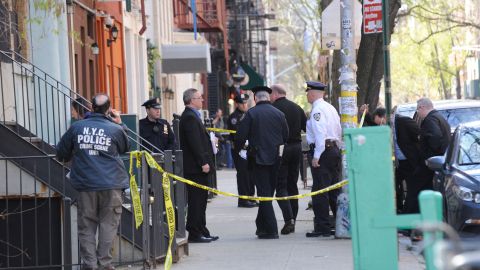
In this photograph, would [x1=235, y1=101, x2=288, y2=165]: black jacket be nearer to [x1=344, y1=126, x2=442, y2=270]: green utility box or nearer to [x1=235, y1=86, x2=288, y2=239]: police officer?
[x1=235, y1=86, x2=288, y2=239]: police officer

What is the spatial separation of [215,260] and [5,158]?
2514 millimetres

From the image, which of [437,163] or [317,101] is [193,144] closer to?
[317,101]

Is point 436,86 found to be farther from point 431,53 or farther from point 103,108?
point 103,108

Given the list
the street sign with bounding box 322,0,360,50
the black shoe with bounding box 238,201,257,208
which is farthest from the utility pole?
the black shoe with bounding box 238,201,257,208

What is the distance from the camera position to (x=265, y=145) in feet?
43.8

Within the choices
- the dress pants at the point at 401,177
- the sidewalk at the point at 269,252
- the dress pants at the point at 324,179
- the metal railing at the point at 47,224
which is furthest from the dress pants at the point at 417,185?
the metal railing at the point at 47,224

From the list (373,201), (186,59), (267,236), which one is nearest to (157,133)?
(267,236)

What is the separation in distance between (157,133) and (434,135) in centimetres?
374

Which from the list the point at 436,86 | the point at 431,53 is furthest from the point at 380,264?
the point at 436,86

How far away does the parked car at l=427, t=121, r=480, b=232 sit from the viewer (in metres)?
11.2

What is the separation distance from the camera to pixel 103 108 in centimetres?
1036

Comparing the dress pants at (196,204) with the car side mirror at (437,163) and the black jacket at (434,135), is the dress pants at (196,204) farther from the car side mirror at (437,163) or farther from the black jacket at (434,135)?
the black jacket at (434,135)

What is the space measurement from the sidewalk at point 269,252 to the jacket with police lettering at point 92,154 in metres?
1.47

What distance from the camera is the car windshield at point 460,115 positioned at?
1758 centimetres
